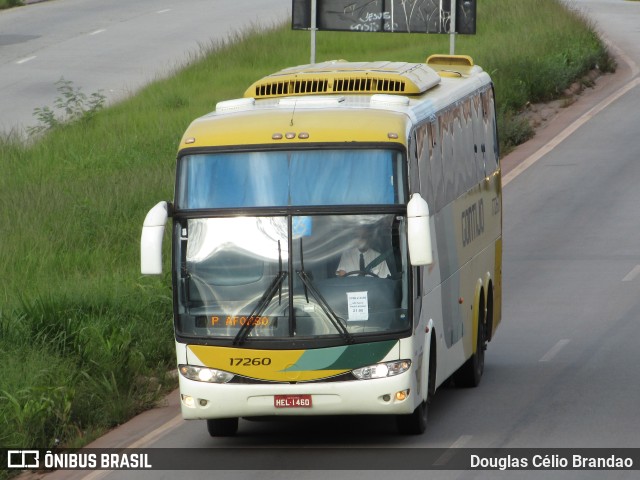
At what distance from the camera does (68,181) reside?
2869 centimetres

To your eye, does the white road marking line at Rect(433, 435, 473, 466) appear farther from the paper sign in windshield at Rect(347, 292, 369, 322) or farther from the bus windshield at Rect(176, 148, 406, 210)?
the bus windshield at Rect(176, 148, 406, 210)

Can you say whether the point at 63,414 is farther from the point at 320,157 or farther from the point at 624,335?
the point at 624,335

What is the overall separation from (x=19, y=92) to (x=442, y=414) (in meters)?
28.7

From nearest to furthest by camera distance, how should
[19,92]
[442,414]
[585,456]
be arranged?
1. [585,456]
2. [442,414]
3. [19,92]

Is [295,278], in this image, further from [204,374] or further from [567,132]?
[567,132]

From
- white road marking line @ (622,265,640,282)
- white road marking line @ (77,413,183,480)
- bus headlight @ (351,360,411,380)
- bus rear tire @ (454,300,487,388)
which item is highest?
bus headlight @ (351,360,411,380)

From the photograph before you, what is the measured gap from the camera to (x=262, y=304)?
14344mm

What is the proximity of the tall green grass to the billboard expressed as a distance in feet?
11.7

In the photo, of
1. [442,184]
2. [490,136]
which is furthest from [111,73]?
[442,184]

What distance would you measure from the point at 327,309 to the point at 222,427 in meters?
2.06

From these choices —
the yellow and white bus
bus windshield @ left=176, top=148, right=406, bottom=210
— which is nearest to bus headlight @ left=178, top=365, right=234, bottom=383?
the yellow and white bus

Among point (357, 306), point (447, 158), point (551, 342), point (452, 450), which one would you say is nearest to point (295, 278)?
point (357, 306)

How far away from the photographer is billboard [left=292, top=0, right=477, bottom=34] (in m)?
33.2

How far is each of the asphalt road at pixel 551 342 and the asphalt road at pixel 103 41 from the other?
12.0m
